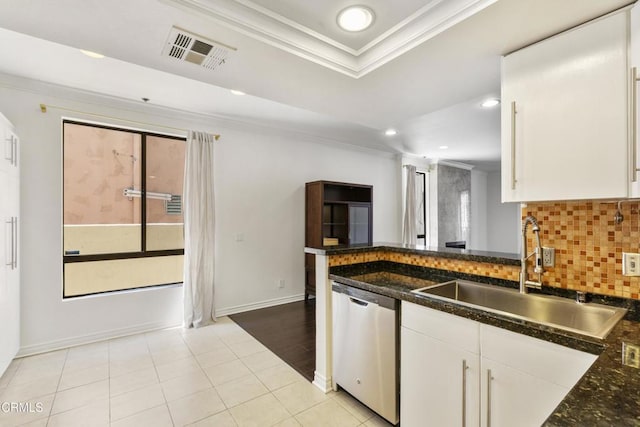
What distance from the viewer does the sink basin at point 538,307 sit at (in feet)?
4.55

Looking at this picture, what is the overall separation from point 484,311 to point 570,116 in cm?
101

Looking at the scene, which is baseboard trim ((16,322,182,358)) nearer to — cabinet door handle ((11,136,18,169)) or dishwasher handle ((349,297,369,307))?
cabinet door handle ((11,136,18,169))

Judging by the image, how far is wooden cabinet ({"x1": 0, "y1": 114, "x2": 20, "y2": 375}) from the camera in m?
2.34

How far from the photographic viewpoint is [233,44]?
5.56ft

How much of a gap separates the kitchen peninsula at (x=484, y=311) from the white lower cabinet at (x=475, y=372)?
0.17ft

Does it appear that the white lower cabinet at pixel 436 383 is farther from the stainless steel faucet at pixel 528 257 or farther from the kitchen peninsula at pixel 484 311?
the stainless steel faucet at pixel 528 257

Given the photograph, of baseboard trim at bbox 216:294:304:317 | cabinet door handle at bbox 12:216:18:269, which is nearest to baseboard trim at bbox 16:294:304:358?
baseboard trim at bbox 216:294:304:317

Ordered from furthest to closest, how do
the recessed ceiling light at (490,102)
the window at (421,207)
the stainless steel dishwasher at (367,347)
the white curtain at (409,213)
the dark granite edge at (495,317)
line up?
the window at (421,207)
the white curtain at (409,213)
the recessed ceiling light at (490,102)
the stainless steel dishwasher at (367,347)
the dark granite edge at (495,317)

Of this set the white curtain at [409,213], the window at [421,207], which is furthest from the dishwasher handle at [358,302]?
the window at [421,207]

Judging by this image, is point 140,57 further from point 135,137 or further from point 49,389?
point 49,389

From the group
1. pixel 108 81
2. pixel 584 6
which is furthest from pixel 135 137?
pixel 584 6

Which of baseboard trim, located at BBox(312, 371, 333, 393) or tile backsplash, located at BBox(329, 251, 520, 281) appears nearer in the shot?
tile backsplash, located at BBox(329, 251, 520, 281)

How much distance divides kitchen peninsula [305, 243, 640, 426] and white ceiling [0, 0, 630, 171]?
1233 millimetres

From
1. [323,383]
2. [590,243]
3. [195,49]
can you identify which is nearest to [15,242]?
[195,49]
